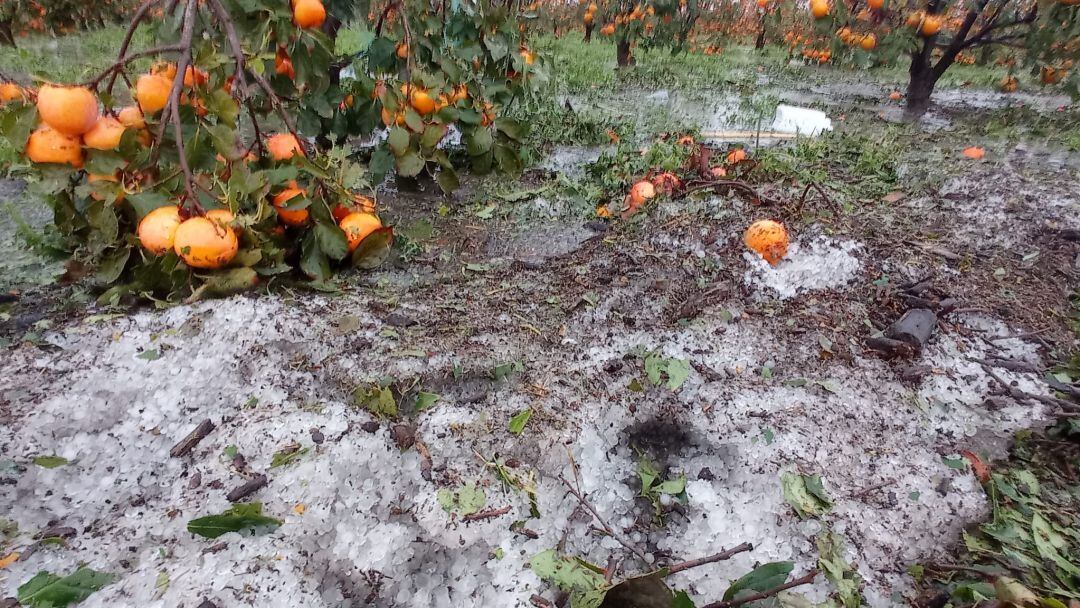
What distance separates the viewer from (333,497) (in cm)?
147

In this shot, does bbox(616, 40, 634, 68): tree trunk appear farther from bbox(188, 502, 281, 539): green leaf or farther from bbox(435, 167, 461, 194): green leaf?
bbox(188, 502, 281, 539): green leaf

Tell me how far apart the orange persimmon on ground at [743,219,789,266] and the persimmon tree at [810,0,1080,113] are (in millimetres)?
2494

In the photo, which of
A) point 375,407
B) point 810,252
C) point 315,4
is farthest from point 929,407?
point 315,4

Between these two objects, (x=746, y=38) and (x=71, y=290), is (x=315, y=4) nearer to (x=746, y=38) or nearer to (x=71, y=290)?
(x=71, y=290)

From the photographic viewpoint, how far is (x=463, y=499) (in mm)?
1523

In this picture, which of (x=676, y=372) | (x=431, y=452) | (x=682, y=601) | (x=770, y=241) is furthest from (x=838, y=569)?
(x=770, y=241)

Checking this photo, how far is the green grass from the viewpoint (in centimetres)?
590

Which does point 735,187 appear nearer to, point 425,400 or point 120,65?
point 425,400

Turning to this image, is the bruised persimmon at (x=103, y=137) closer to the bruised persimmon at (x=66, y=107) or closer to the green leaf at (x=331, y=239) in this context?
the bruised persimmon at (x=66, y=107)

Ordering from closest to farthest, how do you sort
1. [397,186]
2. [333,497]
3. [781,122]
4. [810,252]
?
[333,497], [810,252], [397,186], [781,122]

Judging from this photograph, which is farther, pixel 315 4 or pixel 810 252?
pixel 810 252

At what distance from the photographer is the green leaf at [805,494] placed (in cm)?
153

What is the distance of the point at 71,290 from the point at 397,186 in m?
1.62

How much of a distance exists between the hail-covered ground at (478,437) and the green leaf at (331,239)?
0.17m
